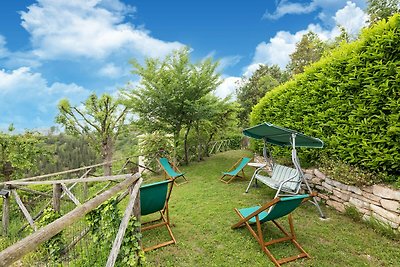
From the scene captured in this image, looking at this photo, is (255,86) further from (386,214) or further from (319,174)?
(386,214)

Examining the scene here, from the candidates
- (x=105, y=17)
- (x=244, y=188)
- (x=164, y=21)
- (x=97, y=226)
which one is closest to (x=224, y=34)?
(x=164, y=21)

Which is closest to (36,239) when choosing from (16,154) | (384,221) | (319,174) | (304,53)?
(384,221)

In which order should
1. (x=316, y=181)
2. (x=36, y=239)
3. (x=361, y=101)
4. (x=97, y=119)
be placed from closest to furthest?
(x=36, y=239) → (x=361, y=101) → (x=316, y=181) → (x=97, y=119)

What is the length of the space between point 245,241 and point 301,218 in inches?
66.7

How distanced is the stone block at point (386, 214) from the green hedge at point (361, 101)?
2.02 feet

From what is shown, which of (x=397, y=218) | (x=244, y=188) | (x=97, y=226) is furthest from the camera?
(x=244, y=188)

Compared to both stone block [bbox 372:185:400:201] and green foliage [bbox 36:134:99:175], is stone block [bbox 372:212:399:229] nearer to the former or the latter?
stone block [bbox 372:185:400:201]

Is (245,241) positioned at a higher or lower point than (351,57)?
lower

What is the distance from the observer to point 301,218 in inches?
193

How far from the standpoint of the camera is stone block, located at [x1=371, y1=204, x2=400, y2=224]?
3.87 m

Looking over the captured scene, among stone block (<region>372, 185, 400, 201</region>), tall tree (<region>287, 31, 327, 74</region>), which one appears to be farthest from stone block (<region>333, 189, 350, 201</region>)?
tall tree (<region>287, 31, 327, 74</region>)

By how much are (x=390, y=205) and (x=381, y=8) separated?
23.6 meters

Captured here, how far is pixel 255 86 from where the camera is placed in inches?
851

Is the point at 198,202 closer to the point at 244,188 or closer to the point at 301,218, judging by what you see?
the point at 244,188
